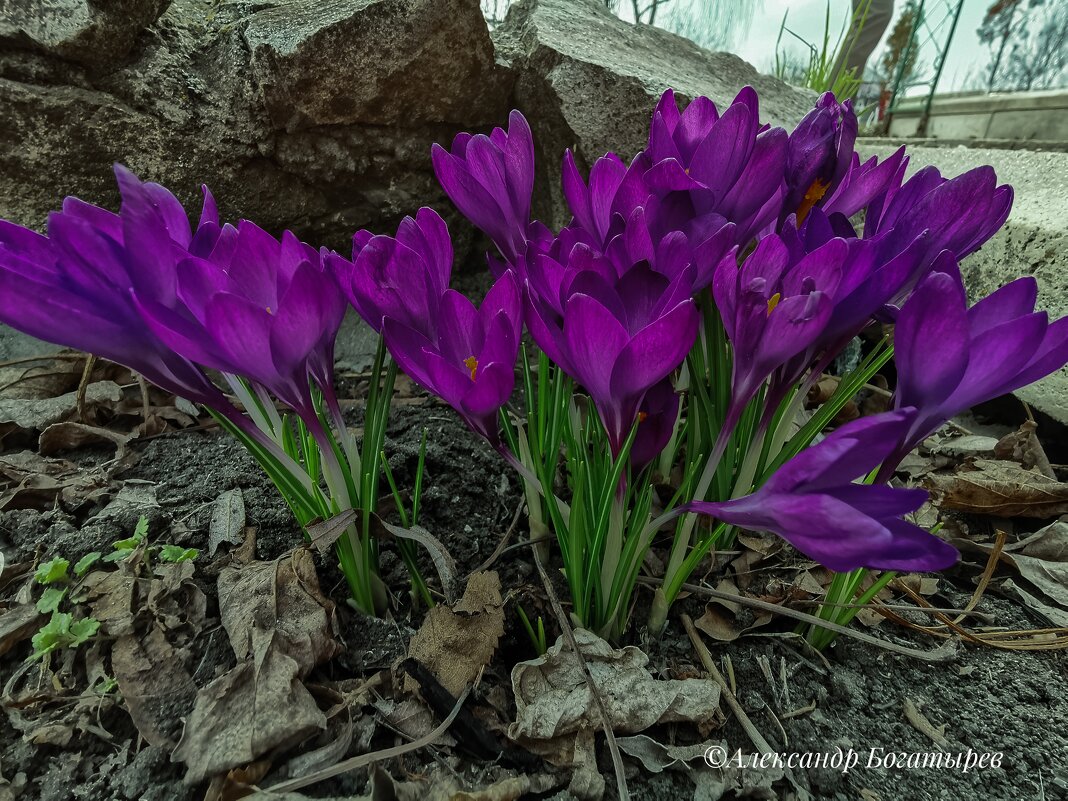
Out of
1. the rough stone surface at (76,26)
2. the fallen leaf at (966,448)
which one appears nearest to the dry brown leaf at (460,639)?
the fallen leaf at (966,448)

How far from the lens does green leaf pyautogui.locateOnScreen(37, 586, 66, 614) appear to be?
2.78ft

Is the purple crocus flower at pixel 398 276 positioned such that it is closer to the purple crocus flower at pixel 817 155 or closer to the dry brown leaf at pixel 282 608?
the dry brown leaf at pixel 282 608

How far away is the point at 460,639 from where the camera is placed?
0.81m

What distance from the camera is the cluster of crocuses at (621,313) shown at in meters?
0.58

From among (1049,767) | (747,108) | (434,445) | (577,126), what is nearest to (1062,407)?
(1049,767)

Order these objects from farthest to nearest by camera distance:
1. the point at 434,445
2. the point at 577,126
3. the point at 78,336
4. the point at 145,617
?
1. the point at 577,126
2. the point at 434,445
3. the point at 145,617
4. the point at 78,336

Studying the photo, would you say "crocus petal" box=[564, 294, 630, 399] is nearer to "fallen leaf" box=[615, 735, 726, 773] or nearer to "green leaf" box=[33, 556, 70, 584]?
"fallen leaf" box=[615, 735, 726, 773]

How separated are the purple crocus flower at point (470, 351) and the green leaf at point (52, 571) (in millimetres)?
615

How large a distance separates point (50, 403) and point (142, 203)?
102 centimetres

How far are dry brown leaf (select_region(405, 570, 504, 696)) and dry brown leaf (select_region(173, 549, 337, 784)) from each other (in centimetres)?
12

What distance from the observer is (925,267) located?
0.79 m

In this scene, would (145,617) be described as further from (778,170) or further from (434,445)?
(778,170)

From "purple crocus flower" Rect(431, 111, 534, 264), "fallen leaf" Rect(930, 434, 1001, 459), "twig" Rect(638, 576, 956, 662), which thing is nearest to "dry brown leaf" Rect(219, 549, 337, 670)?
"twig" Rect(638, 576, 956, 662)

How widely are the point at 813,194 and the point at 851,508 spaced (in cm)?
57
